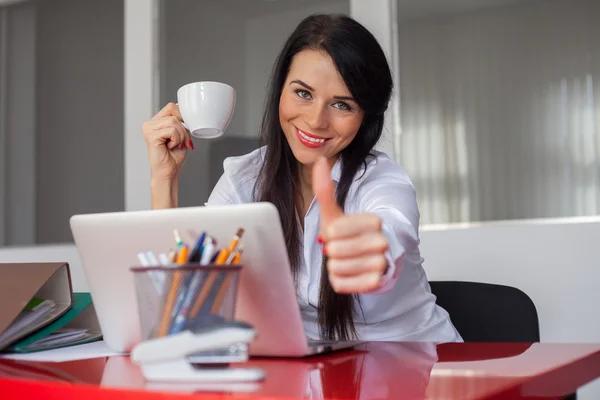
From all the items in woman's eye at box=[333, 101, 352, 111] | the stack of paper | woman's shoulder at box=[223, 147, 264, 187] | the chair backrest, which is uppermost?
woman's eye at box=[333, 101, 352, 111]

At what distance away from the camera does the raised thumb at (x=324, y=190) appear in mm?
695

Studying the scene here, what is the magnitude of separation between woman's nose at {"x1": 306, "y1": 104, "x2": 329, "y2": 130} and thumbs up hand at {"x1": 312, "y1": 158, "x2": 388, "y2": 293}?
28.6 inches

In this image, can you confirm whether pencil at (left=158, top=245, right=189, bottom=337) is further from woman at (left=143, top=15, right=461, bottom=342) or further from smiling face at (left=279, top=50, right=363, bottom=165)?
smiling face at (left=279, top=50, right=363, bottom=165)

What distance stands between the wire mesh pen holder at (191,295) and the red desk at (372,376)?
0.06 meters

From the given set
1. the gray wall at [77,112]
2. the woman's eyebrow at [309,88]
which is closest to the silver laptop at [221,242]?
the woman's eyebrow at [309,88]

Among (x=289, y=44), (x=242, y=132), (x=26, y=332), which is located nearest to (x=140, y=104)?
(x=242, y=132)

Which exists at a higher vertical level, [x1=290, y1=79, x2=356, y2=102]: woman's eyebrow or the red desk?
[x1=290, y1=79, x2=356, y2=102]: woman's eyebrow

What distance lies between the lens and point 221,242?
74cm

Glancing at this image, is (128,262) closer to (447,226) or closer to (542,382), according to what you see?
(542,382)

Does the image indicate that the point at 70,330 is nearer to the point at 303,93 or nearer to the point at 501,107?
the point at 303,93

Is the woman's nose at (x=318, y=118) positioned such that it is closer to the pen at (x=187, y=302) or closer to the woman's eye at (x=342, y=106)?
the woman's eye at (x=342, y=106)

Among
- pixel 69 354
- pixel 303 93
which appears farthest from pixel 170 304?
pixel 303 93

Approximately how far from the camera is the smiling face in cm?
142

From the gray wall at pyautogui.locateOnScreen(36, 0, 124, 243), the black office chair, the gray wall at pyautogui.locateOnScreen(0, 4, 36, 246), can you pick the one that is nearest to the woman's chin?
the black office chair
